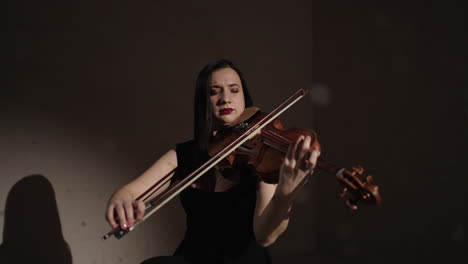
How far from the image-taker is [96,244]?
1720 mm

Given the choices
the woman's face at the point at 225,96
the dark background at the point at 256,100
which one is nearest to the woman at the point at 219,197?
the woman's face at the point at 225,96

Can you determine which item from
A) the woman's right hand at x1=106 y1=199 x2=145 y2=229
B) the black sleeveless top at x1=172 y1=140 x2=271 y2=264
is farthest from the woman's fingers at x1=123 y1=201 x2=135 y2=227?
the black sleeveless top at x1=172 y1=140 x2=271 y2=264

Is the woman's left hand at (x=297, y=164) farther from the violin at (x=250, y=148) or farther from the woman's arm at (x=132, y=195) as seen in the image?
the woman's arm at (x=132, y=195)

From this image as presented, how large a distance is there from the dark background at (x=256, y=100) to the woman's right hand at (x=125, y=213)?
2.78 feet

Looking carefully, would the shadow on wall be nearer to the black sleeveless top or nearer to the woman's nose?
the black sleeveless top

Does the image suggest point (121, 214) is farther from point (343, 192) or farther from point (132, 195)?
point (343, 192)

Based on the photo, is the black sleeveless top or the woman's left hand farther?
the black sleeveless top

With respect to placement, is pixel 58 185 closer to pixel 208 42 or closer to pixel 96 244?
pixel 96 244

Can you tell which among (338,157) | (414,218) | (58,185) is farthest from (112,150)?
(414,218)

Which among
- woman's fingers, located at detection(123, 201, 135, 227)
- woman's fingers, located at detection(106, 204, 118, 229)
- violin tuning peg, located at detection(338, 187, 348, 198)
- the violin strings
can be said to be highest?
the violin strings

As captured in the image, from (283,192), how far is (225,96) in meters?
0.41

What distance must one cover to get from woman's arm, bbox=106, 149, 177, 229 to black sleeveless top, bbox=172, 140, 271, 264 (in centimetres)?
14

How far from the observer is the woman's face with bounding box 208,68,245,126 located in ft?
3.91

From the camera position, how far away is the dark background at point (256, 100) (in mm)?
1502
